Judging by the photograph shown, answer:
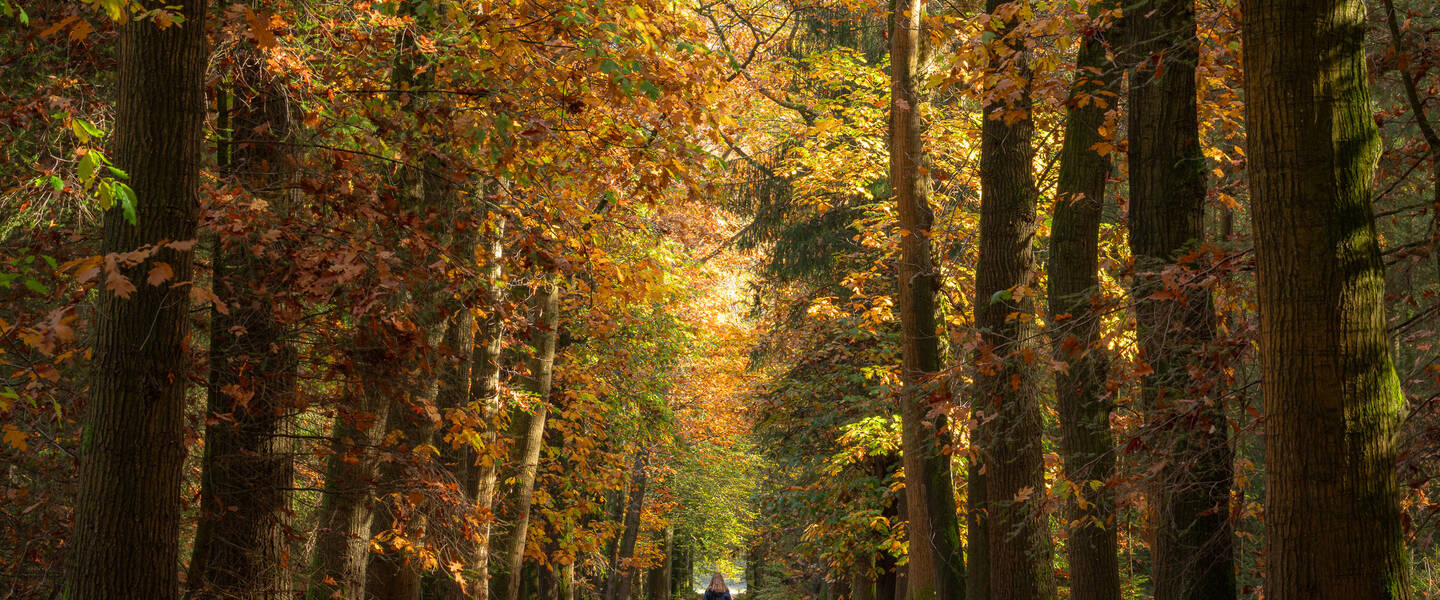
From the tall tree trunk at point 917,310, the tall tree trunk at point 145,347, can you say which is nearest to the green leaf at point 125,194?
the tall tree trunk at point 145,347

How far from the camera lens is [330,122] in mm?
8633

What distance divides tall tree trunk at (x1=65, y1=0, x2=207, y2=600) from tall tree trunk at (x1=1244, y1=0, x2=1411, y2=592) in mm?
5272

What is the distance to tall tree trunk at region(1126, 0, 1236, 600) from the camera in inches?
268

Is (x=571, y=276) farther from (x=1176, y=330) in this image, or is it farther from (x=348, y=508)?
(x=1176, y=330)

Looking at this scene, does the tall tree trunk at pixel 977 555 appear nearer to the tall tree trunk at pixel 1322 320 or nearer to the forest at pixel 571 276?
the forest at pixel 571 276

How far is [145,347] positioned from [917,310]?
842 centimetres

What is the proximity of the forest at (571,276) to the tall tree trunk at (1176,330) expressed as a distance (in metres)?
0.03

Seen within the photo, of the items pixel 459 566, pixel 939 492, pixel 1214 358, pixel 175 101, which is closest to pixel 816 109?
pixel 939 492

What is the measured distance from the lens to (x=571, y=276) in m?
8.56

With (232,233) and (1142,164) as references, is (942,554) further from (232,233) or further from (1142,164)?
(232,233)

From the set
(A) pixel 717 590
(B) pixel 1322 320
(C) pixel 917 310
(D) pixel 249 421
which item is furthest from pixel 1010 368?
(A) pixel 717 590

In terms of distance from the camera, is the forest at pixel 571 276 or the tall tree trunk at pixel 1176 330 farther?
the tall tree trunk at pixel 1176 330

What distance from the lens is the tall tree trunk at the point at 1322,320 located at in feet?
14.8

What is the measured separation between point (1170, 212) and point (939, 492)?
17.7 ft
